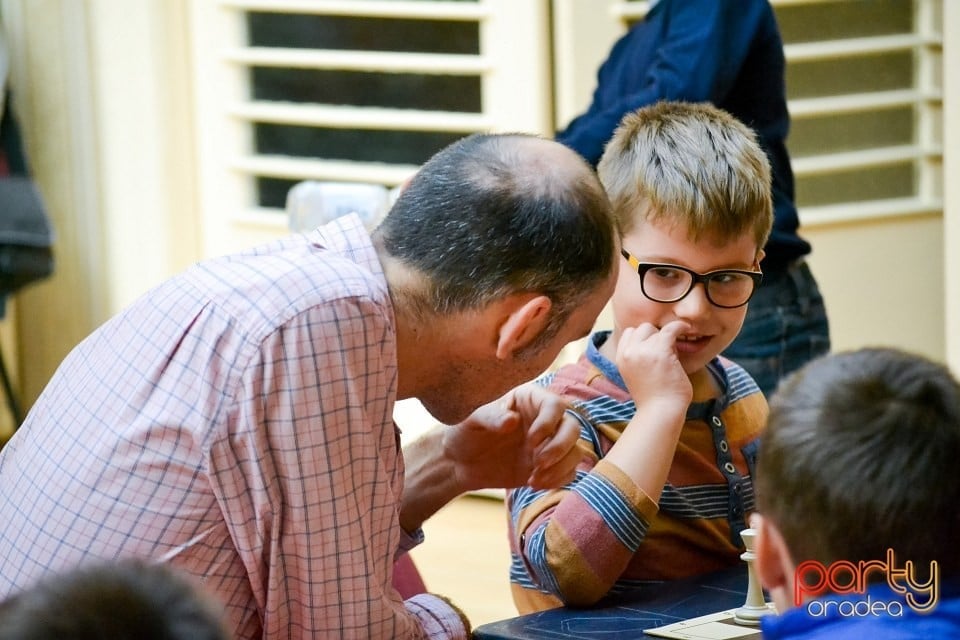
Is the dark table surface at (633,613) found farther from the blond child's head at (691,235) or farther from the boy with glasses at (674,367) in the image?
the blond child's head at (691,235)

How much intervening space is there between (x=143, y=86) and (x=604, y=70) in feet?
5.95

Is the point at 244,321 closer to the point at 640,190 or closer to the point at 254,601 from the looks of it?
the point at 254,601

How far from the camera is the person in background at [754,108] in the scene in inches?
85.5

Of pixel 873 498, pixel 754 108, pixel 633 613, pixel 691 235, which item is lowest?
pixel 633 613

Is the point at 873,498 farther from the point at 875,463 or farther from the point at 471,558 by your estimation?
the point at 471,558

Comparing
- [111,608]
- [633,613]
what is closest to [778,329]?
[633,613]

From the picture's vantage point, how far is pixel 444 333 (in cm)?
130

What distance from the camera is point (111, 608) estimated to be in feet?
2.09

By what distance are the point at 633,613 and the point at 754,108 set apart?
122 cm

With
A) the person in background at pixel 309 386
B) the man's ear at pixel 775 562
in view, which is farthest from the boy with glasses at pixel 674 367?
the man's ear at pixel 775 562

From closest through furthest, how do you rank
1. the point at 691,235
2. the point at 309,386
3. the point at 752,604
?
the point at 309,386 < the point at 752,604 < the point at 691,235

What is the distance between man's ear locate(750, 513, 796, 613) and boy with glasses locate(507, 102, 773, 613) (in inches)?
16.4

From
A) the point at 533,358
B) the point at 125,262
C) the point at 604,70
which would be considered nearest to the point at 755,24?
the point at 604,70

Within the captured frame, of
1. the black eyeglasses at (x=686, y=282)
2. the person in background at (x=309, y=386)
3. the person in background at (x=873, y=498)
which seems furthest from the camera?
the black eyeglasses at (x=686, y=282)
